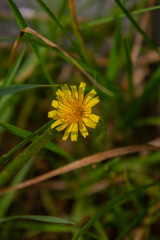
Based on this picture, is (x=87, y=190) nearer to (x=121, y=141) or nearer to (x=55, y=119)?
(x=121, y=141)

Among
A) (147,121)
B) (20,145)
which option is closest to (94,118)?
(20,145)

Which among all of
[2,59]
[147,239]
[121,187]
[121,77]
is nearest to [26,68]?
[2,59]

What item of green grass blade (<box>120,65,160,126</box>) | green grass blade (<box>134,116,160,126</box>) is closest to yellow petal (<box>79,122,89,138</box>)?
green grass blade (<box>120,65,160,126</box>)

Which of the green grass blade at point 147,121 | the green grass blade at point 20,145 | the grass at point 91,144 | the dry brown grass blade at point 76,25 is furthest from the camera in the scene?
the green grass blade at point 147,121

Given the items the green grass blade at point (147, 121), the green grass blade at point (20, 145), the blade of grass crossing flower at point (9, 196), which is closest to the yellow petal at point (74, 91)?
the green grass blade at point (20, 145)

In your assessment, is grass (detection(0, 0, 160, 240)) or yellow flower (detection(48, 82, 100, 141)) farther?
grass (detection(0, 0, 160, 240))

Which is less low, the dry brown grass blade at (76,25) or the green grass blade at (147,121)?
the dry brown grass blade at (76,25)

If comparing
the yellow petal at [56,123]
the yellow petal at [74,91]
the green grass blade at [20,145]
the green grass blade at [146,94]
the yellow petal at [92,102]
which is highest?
the green grass blade at [146,94]

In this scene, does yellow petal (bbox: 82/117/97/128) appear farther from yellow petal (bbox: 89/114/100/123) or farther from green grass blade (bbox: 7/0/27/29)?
green grass blade (bbox: 7/0/27/29)

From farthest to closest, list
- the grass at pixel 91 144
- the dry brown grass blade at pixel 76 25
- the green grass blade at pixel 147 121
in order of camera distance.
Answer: the green grass blade at pixel 147 121
the grass at pixel 91 144
the dry brown grass blade at pixel 76 25

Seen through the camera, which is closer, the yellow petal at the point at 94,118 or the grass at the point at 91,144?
the yellow petal at the point at 94,118

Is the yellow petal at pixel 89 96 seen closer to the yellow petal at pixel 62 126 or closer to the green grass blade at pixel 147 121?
the yellow petal at pixel 62 126
